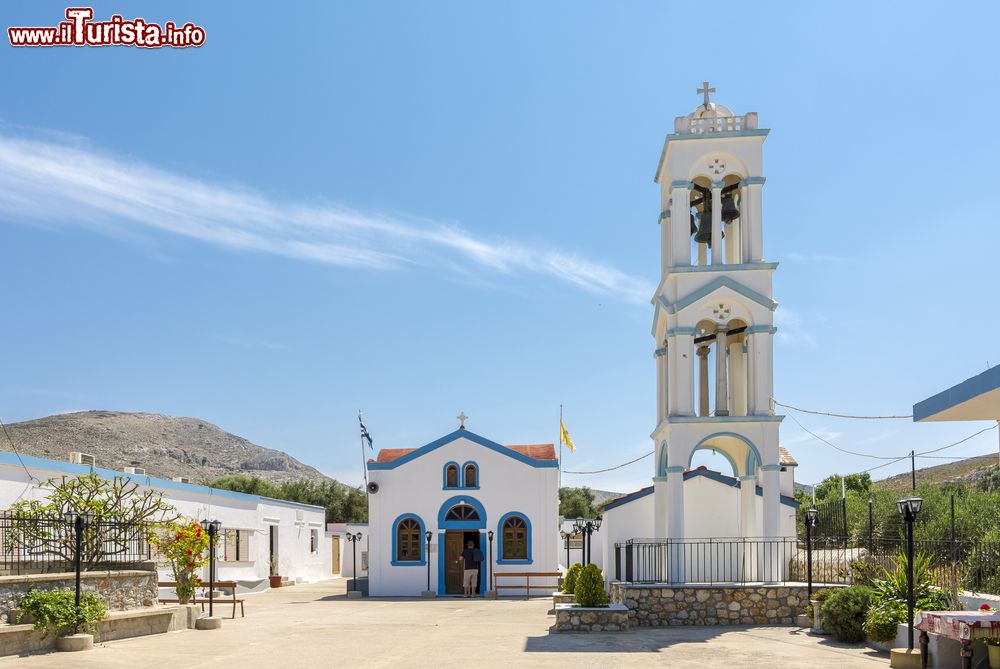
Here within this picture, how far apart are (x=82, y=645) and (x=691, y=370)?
12266 millimetres

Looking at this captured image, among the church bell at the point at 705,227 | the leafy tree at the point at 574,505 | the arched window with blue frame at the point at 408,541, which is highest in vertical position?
the church bell at the point at 705,227

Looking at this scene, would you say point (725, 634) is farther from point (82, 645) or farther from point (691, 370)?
point (82, 645)

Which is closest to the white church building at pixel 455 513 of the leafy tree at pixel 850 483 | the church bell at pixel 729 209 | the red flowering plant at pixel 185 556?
the red flowering plant at pixel 185 556

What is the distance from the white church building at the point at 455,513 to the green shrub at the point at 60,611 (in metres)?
15.5

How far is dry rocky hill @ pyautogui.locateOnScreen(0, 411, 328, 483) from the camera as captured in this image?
8100 cm

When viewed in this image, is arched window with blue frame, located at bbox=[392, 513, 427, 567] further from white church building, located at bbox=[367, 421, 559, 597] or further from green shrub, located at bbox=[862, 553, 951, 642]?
green shrub, located at bbox=[862, 553, 951, 642]

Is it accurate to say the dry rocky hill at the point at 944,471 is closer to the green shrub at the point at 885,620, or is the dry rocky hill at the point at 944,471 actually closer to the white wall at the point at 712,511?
the white wall at the point at 712,511

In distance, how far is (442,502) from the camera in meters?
31.5

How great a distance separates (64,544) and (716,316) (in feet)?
43.3

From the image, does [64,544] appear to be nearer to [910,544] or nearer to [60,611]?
[60,611]

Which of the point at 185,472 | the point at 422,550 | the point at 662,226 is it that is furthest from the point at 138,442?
the point at 662,226

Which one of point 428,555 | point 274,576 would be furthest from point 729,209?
point 274,576

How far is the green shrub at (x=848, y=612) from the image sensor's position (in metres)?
15.5

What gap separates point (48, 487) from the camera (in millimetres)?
22031
